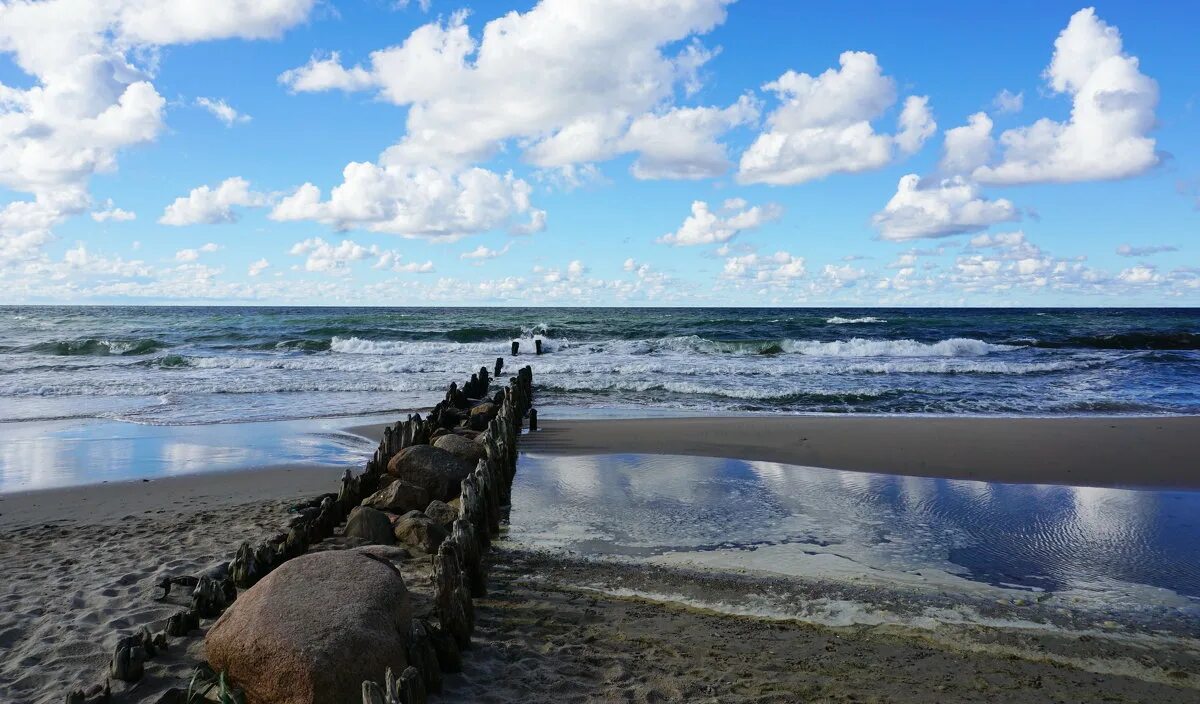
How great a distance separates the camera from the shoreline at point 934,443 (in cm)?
997

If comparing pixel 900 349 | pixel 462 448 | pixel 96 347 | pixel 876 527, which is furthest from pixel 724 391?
pixel 96 347

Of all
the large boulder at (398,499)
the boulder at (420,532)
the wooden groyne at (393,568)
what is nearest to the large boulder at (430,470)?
the wooden groyne at (393,568)

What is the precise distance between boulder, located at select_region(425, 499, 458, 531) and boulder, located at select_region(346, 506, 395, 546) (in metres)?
0.41

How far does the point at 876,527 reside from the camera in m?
7.27

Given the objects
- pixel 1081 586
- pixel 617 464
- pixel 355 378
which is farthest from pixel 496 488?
pixel 355 378

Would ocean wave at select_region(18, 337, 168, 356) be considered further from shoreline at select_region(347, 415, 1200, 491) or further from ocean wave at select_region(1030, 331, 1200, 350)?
ocean wave at select_region(1030, 331, 1200, 350)

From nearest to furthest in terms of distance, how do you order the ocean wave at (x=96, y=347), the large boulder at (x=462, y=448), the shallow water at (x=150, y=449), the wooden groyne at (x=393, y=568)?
the wooden groyne at (x=393, y=568) → the large boulder at (x=462, y=448) → the shallow water at (x=150, y=449) → the ocean wave at (x=96, y=347)

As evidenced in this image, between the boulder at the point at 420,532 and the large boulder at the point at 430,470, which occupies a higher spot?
the large boulder at the point at 430,470

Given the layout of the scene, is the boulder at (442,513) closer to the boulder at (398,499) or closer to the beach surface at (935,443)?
the boulder at (398,499)

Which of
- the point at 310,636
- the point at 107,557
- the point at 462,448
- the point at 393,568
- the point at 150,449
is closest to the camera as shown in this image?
the point at 310,636

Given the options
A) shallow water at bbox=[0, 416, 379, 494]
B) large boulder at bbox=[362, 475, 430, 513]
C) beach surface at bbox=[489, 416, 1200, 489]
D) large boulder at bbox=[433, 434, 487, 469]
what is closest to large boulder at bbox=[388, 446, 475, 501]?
large boulder at bbox=[362, 475, 430, 513]

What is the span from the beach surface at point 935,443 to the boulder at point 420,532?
4.51 meters

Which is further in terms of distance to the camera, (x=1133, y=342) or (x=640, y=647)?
(x=1133, y=342)

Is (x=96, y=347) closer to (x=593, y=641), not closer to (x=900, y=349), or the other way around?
(x=900, y=349)
